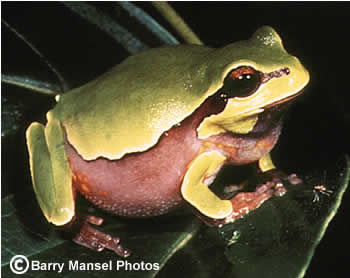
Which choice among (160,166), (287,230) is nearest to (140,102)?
(160,166)

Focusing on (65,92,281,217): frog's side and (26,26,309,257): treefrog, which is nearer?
(26,26,309,257): treefrog

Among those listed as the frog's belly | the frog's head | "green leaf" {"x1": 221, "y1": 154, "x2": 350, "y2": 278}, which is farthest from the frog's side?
"green leaf" {"x1": 221, "y1": 154, "x2": 350, "y2": 278}

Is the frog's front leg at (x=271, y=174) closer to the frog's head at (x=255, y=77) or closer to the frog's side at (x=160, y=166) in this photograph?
the frog's side at (x=160, y=166)

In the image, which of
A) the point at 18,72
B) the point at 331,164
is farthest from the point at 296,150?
the point at 18,72

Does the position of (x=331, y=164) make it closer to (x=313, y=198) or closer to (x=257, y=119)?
(x=313, y=198)

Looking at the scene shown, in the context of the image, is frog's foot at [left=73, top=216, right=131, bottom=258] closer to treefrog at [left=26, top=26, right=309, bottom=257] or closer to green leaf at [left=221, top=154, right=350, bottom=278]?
treefrog at [left=26, top=26, right=309, bottom=257]

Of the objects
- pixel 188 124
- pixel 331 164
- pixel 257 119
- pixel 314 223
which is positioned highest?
pixel 188 124
